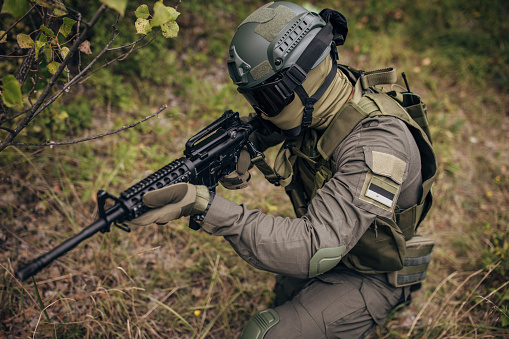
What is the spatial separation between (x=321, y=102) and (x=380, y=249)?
1079 millimetres

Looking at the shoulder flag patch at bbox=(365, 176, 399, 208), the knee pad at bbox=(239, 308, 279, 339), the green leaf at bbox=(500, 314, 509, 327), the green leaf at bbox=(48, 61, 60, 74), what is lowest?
the green leaf at bbox=(500, 314, 509, 327)

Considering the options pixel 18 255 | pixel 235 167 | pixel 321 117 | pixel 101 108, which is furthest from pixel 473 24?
pixel 18 255

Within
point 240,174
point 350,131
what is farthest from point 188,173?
point 350,131

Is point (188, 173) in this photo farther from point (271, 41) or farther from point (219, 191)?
point (219, 191)

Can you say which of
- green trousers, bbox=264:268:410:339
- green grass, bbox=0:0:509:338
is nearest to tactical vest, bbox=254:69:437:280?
green trousers, bbox=264:268:410:339

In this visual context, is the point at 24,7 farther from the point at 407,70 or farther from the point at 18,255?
the point at 407,70

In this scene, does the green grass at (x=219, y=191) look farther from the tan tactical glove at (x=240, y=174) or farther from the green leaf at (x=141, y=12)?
the green leaf at (x=141, y=12)

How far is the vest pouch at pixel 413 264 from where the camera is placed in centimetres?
239

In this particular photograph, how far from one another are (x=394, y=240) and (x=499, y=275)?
179 centimetres

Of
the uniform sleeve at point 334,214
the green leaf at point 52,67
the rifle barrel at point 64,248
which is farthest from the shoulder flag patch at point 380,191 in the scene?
the green leaf at point 52,67

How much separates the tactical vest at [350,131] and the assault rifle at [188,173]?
450mm

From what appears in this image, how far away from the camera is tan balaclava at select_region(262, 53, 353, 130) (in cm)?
209

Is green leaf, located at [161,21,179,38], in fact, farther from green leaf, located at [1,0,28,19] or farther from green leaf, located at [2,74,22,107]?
green leaf, located at [2,74,22,107]

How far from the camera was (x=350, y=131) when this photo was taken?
209 cm
